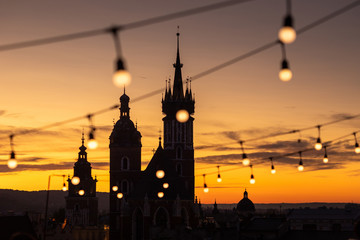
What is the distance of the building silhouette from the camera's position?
9481cm

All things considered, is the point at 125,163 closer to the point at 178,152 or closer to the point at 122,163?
the point at 122,163

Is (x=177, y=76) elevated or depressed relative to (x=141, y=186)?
elevated

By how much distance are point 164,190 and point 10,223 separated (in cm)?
A: 2665

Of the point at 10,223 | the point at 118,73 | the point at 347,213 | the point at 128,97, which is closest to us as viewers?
the point at 118,73

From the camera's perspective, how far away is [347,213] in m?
119

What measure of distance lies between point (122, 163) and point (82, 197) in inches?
1582

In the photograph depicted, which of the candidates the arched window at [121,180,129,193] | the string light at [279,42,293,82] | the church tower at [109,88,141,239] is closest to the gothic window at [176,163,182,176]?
the church tower at [109,88,141,239]

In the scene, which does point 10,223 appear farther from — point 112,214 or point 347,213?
point 347,213

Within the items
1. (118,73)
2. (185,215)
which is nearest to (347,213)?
(185,215)

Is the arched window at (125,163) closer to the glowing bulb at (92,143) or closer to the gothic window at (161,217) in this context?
the gothic window at (161,217)

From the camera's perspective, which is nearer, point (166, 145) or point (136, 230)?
point (136, 230)

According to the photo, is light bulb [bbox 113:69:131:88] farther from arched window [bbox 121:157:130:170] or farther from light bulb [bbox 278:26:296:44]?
arched window [bbox 121:157:130:170]

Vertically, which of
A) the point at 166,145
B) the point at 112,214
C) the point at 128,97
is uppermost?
the point at 128,97

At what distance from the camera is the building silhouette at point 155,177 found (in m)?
94.8
